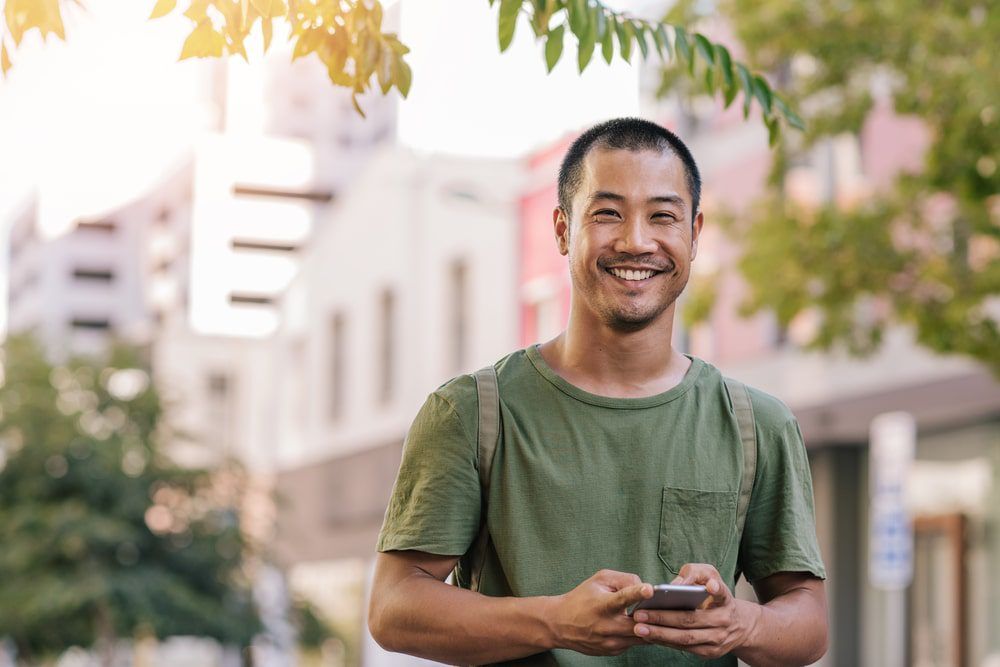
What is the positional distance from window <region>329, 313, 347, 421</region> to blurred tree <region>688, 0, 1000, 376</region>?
23.0m

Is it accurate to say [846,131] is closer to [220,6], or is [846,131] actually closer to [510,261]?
[220,6]

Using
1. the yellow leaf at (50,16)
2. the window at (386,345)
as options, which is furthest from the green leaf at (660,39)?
the window at (386,345)

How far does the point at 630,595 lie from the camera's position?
266cm

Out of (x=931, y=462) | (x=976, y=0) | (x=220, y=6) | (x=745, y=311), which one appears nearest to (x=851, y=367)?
(x=931, y=462)

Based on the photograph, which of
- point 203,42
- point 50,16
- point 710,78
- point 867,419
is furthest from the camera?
point 867,419

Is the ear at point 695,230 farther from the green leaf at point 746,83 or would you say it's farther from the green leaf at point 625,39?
the green leaf at point 746,83

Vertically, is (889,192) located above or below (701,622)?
above

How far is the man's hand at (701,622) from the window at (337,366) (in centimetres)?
3365

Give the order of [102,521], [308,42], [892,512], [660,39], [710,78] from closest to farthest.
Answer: [308,42]
[660,39]
[710,78]
[892,512]
[102,521]

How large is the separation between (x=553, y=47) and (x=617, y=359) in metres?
0.97

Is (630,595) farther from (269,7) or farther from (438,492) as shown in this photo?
(269,7)

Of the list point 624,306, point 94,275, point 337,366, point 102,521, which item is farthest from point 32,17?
point 94,275

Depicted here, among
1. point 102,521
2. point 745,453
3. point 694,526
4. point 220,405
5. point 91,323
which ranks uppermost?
point 91,323

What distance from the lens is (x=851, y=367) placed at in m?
21.0
